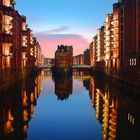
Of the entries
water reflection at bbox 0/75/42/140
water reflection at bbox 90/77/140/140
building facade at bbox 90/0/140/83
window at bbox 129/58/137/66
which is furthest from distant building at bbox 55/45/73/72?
water reflection at bbox 90/77/140/140

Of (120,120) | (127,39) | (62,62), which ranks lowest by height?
(120,120)

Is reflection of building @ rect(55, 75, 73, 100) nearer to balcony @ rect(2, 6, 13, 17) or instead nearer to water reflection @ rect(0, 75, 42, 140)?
water reflection @ rect(0, 75, 42, 140)

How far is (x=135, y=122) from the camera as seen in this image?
33875 millimetres

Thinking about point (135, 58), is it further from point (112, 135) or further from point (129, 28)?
point (112, 135)

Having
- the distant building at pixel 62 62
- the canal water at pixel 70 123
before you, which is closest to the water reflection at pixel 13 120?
the canal water at pixel 70 123

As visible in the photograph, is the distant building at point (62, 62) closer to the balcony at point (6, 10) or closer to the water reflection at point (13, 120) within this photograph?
the balcony at point (6, 10)

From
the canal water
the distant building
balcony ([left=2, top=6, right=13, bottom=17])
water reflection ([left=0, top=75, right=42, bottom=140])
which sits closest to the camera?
water reflection ([left=0, top=75, right=42, bottom=140])

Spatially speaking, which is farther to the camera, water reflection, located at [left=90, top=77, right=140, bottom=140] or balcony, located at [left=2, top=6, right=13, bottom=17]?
balcony, located at [left=2, top=6, right=13, bottom=17]

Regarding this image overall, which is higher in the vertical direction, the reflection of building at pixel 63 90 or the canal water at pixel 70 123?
the canal water at pixel 70 123

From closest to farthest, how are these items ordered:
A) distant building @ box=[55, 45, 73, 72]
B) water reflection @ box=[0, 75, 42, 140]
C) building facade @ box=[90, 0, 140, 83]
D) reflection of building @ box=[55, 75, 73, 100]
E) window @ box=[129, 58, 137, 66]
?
water reflection @ box=[0, 75, 42, 140]
reflection of building @ box=[55, 75, 73, 100]
building facade @ box=[90, 0, 140, 83]
window @ box=[129, 58, 137, 66]
distant building @ box=[55, 45, 73, 72]

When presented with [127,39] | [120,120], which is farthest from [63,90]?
[120,120]

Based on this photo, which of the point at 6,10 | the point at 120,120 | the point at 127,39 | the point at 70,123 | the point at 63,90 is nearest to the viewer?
the point at 70,123

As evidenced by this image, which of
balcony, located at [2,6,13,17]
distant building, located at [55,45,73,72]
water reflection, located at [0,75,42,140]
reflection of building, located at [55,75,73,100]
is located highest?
balcony, located at [2,6,13,17]

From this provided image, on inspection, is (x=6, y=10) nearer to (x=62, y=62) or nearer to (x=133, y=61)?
(x=133, y=61)
